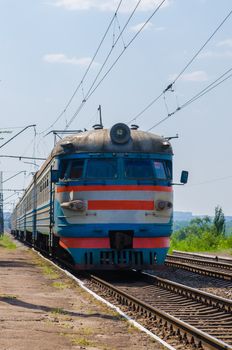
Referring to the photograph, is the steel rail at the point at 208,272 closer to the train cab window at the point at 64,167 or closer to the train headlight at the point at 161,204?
the train headlight at the point at 161,204

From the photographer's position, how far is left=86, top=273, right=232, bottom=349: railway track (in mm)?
8938

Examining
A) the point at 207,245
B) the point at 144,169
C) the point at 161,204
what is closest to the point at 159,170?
the point at 144,169


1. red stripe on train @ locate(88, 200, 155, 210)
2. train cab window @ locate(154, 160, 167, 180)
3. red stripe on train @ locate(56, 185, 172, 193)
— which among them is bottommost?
red stripe on train @ locate(88, 200, 155, 210)

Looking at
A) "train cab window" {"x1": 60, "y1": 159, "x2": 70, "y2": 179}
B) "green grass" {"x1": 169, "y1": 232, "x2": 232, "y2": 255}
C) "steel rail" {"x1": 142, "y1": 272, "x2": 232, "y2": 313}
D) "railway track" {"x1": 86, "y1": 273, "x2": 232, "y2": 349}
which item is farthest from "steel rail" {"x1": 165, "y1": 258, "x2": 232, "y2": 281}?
"green grass" {"x1": 169, "y1": 232, "x2": 232, "y2": 255}

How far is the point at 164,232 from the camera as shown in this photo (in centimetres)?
1730

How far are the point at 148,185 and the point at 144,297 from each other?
167 inches

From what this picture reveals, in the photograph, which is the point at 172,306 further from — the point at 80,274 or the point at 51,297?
the point at 80,274

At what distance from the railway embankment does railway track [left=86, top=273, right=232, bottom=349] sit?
50 cm

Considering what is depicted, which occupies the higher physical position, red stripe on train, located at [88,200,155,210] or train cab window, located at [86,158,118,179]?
train cab window, located at [86,158,118,179]

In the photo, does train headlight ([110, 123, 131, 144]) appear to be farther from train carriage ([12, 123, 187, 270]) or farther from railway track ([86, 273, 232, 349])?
railway track ([86, 273, 232, 349])

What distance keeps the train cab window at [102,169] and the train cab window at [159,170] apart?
1.06 m

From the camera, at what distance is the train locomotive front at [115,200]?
1688 centimetres

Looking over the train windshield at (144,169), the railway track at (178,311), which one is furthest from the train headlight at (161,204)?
the railway track at (178,311)

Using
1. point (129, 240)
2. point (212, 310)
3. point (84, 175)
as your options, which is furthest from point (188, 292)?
point (84, 175)
